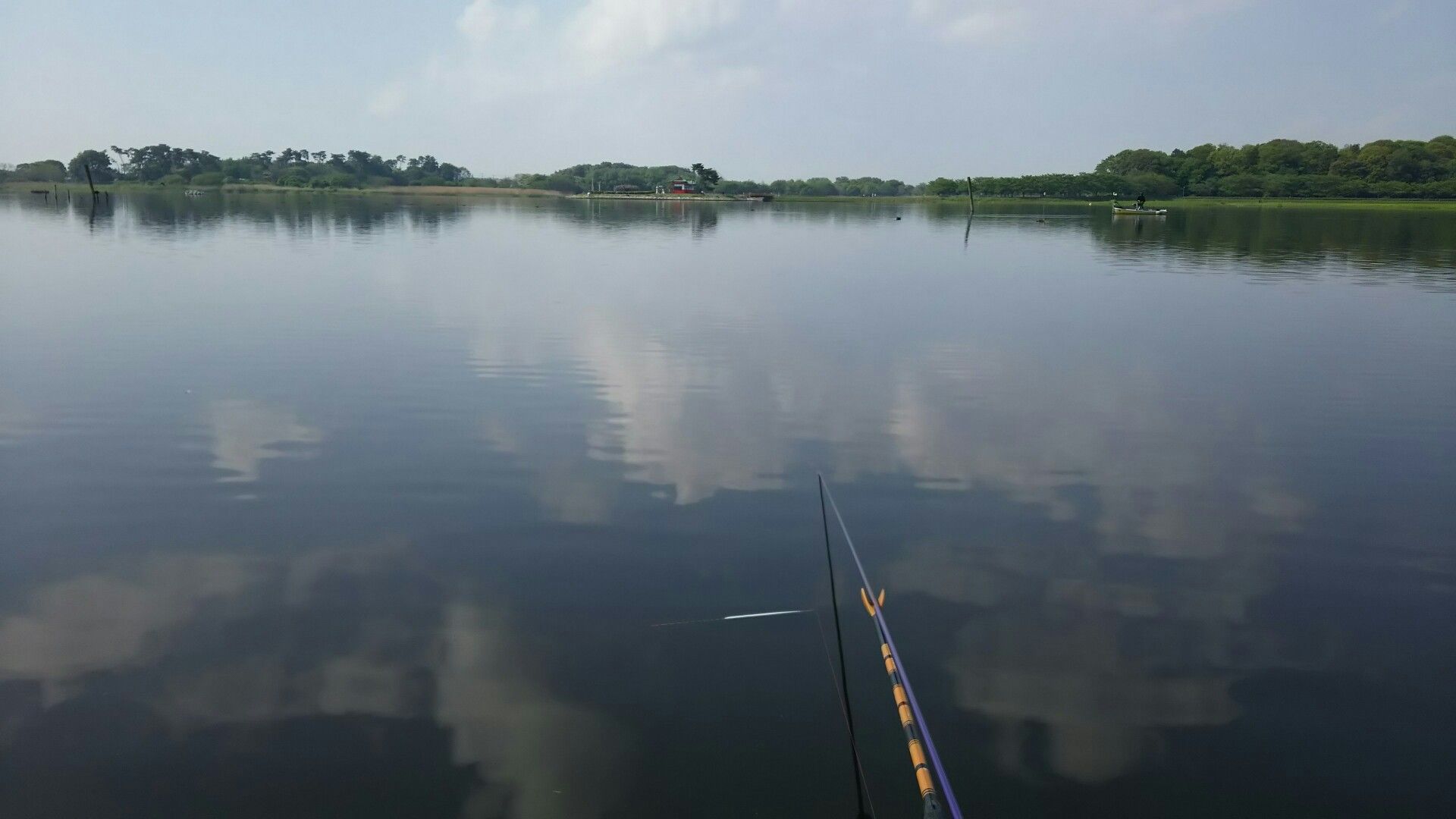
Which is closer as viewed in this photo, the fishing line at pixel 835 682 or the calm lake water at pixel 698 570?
the fishing line at pixel 835 682

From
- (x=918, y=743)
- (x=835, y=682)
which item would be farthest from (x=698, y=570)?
(x=918, y=743)

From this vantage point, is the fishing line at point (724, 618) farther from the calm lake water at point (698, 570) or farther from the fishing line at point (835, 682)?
the fishing line at point (835, 682)

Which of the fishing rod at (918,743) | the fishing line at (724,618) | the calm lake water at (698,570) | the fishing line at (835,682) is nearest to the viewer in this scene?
the fishing rod at (918,743)

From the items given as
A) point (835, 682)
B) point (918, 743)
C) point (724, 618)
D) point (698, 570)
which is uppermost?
point (918, 743)

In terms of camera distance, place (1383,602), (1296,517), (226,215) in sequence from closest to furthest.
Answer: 1. (1383,602)
2. (1296,517)
3. (226,215)

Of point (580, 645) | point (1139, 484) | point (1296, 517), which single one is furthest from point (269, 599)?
point (1296, 517)

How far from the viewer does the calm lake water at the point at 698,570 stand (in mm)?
7578

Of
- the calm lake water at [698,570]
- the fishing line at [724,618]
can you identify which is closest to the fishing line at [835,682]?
the calm lake water at [698,570]

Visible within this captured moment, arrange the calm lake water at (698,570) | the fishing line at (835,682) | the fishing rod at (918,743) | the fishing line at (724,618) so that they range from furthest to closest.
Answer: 1. the fishing line at (724,618)
2. the calm lake water at (698,570)
3. the fishing line at (835,682)
4. the fishing rod at (918,743)

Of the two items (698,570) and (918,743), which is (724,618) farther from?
(918,743)

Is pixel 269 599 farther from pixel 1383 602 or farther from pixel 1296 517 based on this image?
pixel 1296 517

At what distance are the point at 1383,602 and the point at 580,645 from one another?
9519 mm

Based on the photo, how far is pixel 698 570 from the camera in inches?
431

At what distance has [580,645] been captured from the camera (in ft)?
30.4
